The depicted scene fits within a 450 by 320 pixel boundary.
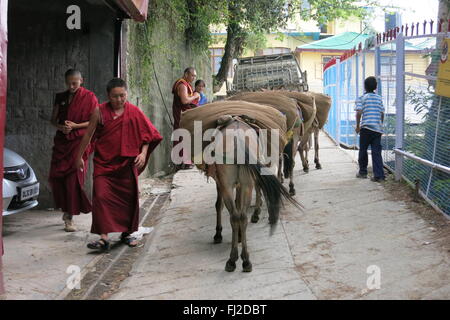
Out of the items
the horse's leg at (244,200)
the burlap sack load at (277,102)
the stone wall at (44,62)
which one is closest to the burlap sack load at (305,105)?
the burlap sack load at (277,102)

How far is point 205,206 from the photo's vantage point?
735 centimetres

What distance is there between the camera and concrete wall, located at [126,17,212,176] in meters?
8.80

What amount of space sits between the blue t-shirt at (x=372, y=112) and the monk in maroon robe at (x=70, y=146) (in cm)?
383

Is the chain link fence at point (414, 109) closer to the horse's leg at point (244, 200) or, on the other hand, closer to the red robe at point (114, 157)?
the horse's leg at point (244, 200)

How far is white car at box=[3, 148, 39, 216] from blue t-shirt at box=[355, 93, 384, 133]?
Result: 4.51 metres

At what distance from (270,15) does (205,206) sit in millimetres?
10438

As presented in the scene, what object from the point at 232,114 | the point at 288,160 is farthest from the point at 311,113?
the point at 232,114

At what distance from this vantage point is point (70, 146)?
248 inches

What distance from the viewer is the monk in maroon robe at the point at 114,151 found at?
5430mm

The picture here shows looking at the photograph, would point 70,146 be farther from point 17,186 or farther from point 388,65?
point 388,65

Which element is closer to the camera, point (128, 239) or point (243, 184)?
Answer: point (243, 184)

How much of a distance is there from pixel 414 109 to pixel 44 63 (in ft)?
15.9
